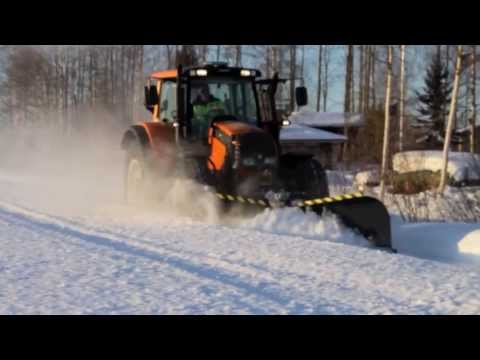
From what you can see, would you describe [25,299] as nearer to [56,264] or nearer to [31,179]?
[56,264]

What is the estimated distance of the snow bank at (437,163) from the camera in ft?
64.7

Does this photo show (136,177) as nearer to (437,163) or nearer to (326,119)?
(437,163)

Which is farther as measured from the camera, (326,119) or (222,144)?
(326,119)

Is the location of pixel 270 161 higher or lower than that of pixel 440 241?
higher

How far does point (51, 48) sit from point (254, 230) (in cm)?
4098

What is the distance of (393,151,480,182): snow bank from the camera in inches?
777

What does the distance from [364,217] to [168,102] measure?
4098 millimetres

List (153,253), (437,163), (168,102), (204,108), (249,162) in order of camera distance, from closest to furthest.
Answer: (153,253)
(249,162)
(204,108)
(168,102)
(437,163)

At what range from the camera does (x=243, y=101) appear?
32.5 ft

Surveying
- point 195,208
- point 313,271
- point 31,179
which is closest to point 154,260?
point 313,271

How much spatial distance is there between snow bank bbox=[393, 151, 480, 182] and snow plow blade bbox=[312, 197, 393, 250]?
475 inches

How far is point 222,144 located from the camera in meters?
9.09

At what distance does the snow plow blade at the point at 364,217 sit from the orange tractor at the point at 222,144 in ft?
1.28

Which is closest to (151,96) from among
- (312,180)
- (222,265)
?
(312,180)
